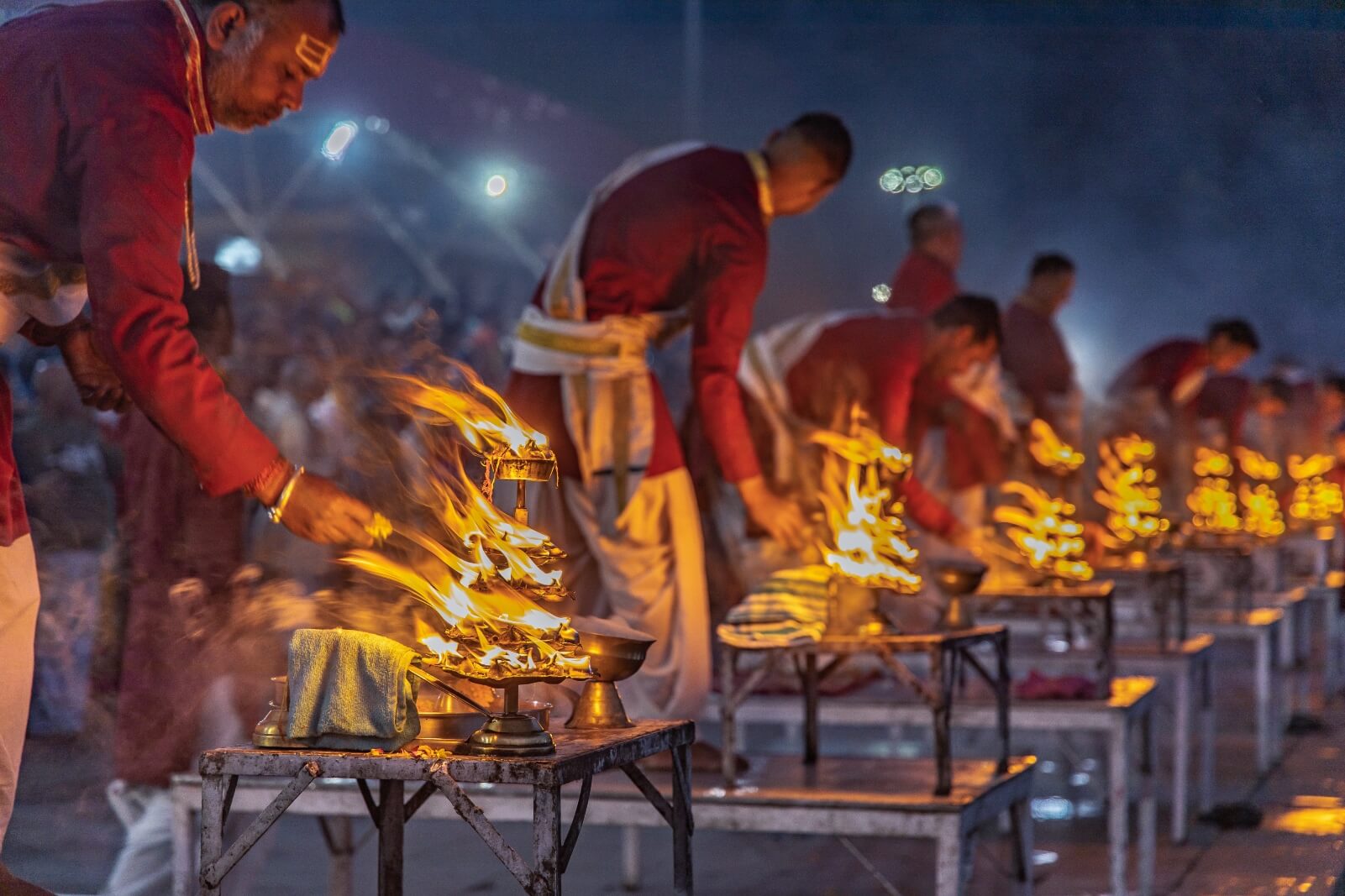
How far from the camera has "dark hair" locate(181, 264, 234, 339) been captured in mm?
4137

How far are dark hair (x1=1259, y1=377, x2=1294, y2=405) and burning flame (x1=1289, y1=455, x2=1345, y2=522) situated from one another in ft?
1.38

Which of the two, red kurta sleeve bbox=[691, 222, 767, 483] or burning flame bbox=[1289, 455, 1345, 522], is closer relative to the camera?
red kurta sleeve bbox=[691, 222, 767, 483]

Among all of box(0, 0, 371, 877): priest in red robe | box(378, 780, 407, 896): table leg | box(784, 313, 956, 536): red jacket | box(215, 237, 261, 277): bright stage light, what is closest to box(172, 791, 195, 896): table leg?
box(378, 780, 407, 896): table leg

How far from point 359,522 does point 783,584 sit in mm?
1518

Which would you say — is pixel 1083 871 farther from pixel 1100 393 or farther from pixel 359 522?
pixel 1100 393

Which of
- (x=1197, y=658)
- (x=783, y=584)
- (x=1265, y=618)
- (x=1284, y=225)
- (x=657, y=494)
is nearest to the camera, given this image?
(x=783, y=584)

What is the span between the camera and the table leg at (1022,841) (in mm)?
3807

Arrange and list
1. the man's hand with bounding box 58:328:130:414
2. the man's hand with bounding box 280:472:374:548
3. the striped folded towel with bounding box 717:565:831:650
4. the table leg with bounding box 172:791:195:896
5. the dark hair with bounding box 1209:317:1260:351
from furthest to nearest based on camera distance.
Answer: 1. the dark hair with bounding box 1209:317:1260:351
2. the table leg with bounding box 172:791:195:896
3. the striped folded towel with bounding box 717:565:831:650
4. the man's hand with bounding box 58:328:130:414
5. the man's hand with bounding box 280:472:374:548

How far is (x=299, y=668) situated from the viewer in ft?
7.59

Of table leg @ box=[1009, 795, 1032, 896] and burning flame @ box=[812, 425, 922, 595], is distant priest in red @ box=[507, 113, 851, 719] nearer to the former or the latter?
burning flame @ box=[812, 425, 922, 595]

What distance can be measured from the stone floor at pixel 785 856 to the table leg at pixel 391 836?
180 cm

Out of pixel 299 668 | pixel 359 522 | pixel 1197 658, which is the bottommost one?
pixel 1197 658

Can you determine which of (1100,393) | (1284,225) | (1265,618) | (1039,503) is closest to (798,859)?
(1039,503)

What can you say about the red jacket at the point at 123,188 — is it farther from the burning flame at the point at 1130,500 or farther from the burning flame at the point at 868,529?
the burning flame at the point at 1130,500
